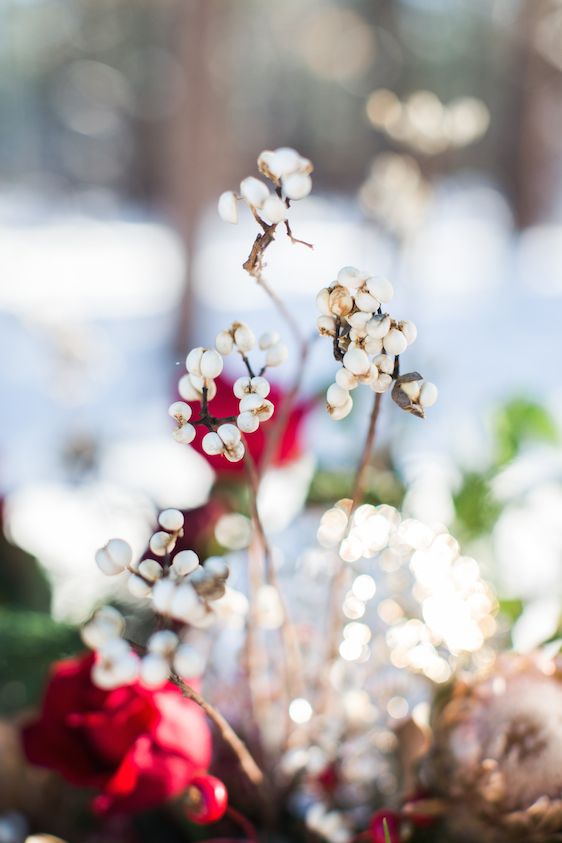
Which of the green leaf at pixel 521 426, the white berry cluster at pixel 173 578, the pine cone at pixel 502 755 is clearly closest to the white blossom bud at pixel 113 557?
the white berry cluster at pixel 173 578

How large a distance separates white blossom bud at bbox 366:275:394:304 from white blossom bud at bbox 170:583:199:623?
0.22ft

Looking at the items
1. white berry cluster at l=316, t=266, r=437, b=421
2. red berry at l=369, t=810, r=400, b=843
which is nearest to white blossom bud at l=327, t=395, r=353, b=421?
white berry cluster at l=316, t=266, r=437, b=421

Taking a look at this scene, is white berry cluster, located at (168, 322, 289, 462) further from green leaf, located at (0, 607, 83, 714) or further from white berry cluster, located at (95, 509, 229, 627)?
green leaf, located at (0, 607, 83, 714)

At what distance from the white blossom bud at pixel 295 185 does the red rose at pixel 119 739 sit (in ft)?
0.44

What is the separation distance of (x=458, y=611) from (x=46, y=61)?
3027mm

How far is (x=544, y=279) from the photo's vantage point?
1949mm

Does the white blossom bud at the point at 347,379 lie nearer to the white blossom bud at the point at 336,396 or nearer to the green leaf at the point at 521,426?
the white blossom bud at the point at 336,396

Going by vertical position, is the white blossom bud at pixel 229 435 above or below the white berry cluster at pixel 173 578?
above

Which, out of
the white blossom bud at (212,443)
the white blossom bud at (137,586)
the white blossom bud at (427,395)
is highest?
the white blossom bud at (427,395)

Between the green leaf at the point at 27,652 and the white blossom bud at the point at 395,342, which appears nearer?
the white blossom bud at the point at 395,342

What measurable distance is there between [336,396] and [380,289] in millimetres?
23

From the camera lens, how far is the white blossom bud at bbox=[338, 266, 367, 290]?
17 centimetres

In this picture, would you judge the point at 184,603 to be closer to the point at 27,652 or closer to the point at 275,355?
the point at 275,355

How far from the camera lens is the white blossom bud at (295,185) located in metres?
0.18
